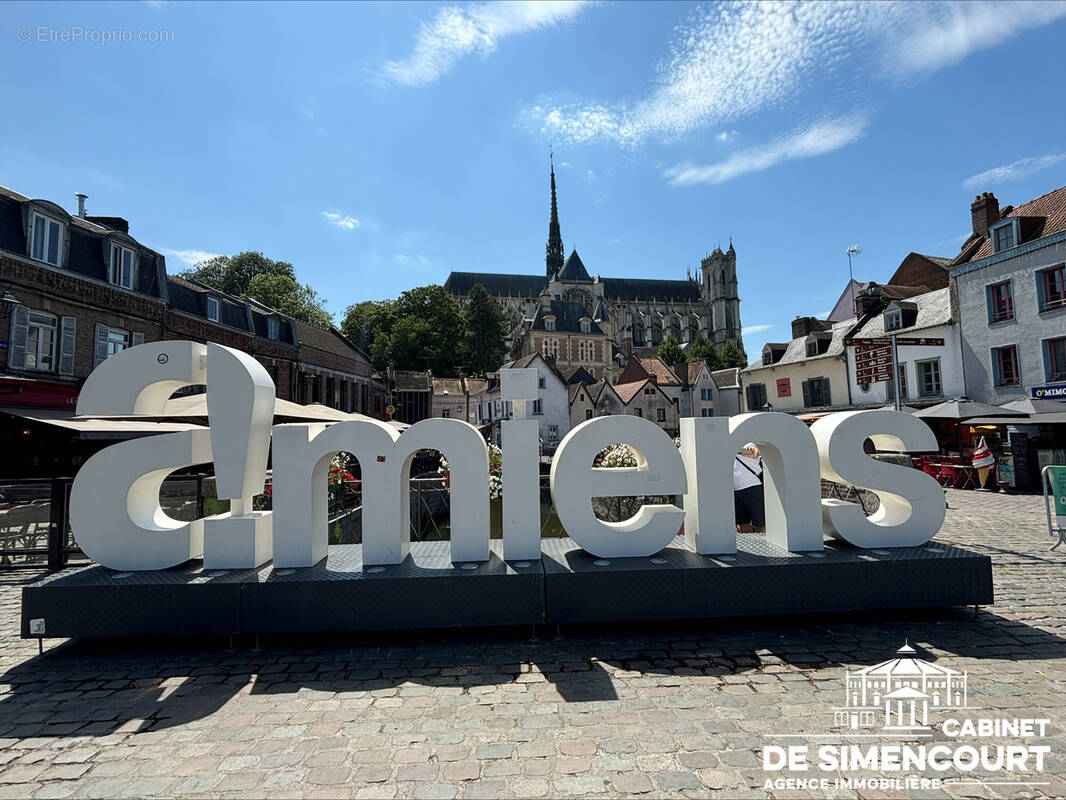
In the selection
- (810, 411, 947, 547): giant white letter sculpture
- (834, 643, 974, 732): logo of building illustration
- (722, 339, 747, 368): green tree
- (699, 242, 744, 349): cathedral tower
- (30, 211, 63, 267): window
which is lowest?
(834, 643, 974, 732): logo of building illustration

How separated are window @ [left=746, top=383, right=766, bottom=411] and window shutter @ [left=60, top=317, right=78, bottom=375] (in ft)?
113

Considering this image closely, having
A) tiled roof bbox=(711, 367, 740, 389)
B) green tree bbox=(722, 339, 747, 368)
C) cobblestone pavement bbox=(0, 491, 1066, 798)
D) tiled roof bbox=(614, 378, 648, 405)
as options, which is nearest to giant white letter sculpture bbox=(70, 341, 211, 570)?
cobblestone pavement bbox=(0, 491, 1066, 798)

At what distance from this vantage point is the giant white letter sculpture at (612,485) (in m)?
5.36

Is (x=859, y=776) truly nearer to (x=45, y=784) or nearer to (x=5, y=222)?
(x=45, y=784)

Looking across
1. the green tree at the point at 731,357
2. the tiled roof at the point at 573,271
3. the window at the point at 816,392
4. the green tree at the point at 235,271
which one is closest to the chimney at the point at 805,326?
the window at the point at 816,392

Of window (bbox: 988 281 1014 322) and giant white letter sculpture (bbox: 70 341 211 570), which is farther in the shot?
window (bbox: 988 281 1014 322)

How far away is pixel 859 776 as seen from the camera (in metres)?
2.94

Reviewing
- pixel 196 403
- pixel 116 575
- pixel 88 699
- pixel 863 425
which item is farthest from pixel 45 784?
pixel 196 403

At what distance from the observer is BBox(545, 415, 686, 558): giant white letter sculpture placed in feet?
17.6

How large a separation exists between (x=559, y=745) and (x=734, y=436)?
3529 mm

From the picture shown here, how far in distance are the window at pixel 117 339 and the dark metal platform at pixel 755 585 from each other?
62.2 ft

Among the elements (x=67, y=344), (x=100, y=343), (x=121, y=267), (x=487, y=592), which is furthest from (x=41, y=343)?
(x=487, y=592)

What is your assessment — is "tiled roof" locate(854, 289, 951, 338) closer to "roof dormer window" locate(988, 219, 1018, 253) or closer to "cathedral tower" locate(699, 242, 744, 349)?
"roof dormer window" locate(988, 219, 1018, 253)

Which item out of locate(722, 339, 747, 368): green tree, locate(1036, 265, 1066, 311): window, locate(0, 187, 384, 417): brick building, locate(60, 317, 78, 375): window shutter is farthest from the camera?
locate(722, 339, 747, 368): green tree
